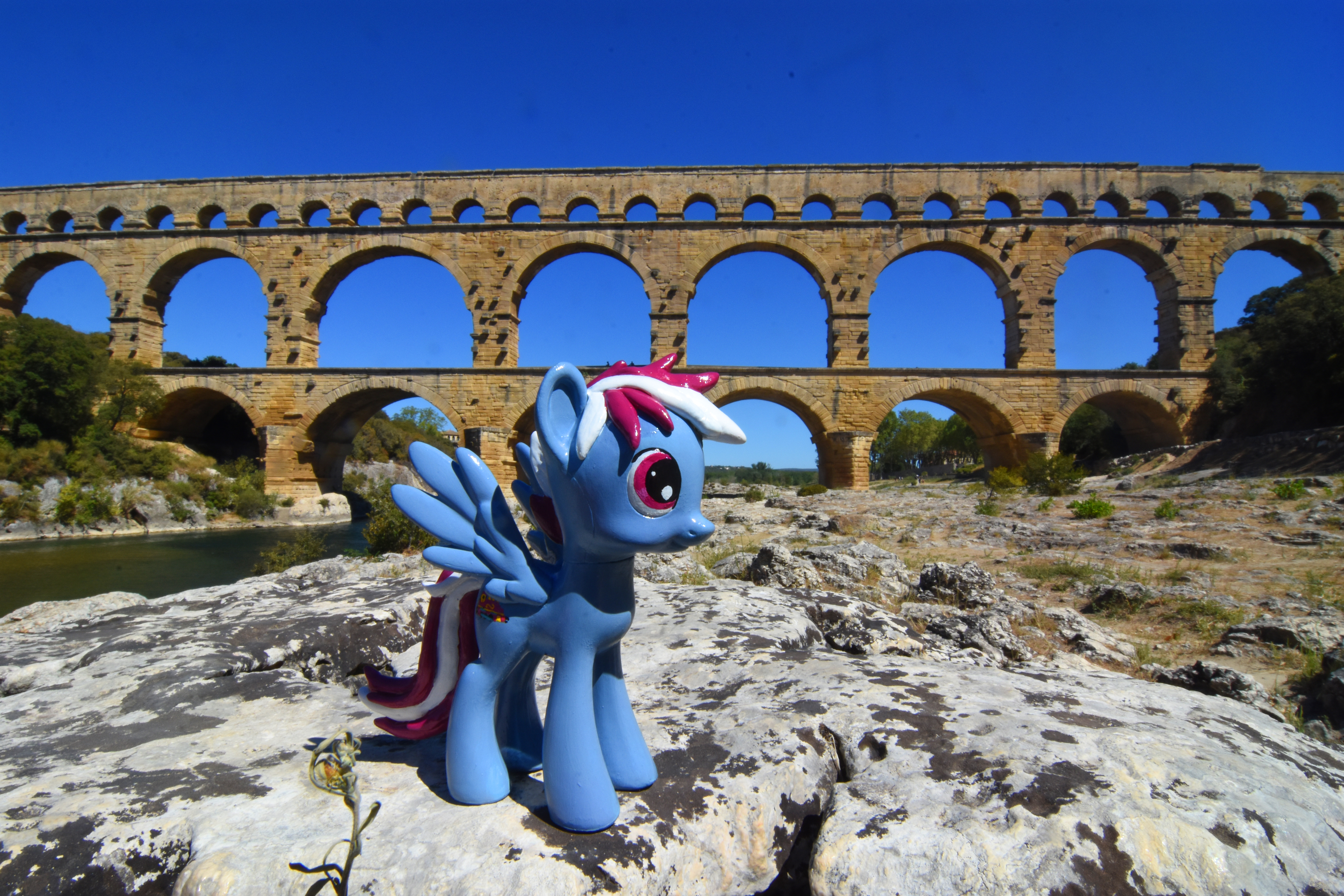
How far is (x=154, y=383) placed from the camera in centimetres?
1941

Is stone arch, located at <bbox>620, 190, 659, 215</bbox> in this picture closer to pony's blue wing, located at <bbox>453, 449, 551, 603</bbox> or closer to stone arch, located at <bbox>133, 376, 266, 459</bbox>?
stone arch, located at <bbox>133, 376, 266, 459</bbox>

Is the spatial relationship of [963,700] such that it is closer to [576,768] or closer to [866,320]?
[576,768]

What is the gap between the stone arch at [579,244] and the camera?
64.6ft

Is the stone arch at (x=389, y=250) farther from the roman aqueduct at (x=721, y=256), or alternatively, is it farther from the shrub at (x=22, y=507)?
the shrub at (x=22, y=507)

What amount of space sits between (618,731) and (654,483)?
2.50ft

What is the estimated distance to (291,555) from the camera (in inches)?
365

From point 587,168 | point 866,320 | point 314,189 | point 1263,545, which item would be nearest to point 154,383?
point 314,189

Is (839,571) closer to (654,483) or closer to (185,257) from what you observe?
(654,483)

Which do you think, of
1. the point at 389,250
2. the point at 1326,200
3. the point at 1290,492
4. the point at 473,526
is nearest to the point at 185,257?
the point at 389,250

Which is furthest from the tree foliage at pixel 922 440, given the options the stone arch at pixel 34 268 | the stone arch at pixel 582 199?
the stone arch at pixel 34 268

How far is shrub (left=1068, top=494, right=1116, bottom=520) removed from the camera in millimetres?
9797

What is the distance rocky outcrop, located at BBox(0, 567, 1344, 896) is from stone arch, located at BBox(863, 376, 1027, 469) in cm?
1668

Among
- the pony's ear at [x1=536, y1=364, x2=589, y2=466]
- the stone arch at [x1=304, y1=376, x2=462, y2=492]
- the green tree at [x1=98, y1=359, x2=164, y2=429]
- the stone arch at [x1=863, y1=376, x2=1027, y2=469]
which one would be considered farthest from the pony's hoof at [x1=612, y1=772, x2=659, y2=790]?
the green tree at [x1=98, y1=359, x2=164, y2=429]

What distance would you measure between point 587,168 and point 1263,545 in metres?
18.7
